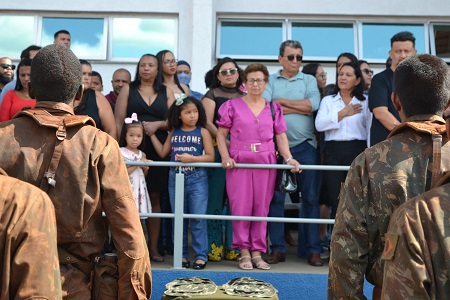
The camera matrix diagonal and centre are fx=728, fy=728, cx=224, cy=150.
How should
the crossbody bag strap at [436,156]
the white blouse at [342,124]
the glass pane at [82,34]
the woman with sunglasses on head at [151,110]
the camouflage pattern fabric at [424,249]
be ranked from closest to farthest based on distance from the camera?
the camouflage pattern fabric at [424,249] → the crossbody bag strap at [436,156] → the white blouse at [342,124] → the woman with sunglasses on head at [151,110] → the glass pane at [82,34]

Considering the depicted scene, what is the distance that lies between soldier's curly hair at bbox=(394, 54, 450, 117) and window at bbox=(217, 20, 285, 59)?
902 cm

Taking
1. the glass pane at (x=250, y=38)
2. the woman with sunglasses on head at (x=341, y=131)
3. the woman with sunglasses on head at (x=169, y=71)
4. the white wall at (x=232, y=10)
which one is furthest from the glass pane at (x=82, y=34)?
the woman with sunglasses on head at (x=341, y=131)

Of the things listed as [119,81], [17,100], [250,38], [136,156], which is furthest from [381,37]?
[17,100]

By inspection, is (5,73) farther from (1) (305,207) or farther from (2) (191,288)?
(2) (191,288)

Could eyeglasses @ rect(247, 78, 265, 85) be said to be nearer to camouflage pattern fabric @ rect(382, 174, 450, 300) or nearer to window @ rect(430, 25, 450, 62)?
camouflage pattern fabric @ rect(382, 174, 450, 300)

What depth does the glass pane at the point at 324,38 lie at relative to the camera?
40.4 ft

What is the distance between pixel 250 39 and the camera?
12.4m

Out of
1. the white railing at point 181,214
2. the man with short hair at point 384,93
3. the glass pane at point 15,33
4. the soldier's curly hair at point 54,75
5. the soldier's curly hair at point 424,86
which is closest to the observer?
the soldier's curly hair at point 424,86

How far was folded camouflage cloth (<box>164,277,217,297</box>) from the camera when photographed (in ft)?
17.5

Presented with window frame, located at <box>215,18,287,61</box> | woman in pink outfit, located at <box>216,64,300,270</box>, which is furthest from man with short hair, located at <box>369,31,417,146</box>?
window frame, located at <box>215,18,287,61</box>

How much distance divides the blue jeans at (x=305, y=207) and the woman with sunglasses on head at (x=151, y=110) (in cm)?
106

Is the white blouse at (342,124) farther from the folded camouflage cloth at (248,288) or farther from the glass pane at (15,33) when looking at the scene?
the glass pane at (15,33)

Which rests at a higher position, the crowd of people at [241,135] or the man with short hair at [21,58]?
the man with short hair at [21,58]

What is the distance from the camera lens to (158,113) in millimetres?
7051
